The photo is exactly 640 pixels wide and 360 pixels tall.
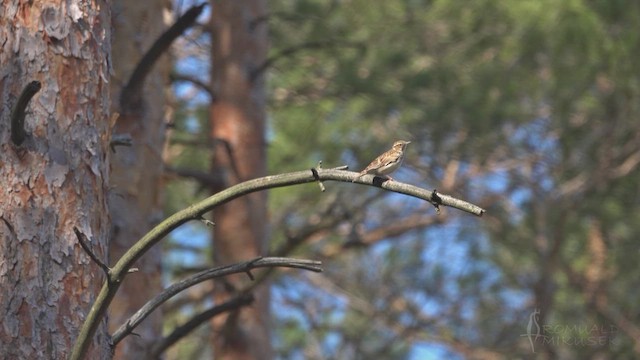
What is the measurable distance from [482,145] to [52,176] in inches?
302

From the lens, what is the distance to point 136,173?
183 inches

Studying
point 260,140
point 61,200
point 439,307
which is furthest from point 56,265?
point 439,307

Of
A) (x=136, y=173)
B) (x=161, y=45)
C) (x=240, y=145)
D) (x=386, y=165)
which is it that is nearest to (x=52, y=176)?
(x=386, y=165)

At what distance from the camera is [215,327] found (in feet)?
22.2

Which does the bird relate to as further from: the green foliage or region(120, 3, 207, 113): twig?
the green foliage

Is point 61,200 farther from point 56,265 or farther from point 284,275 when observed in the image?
point 284,275

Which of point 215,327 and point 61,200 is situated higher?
point 215,327

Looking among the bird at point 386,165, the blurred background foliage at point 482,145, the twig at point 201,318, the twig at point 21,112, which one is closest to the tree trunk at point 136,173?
the twig at point 201,318

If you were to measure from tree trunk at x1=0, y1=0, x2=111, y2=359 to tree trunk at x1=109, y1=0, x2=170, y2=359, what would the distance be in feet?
5.98

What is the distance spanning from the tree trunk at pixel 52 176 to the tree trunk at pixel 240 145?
139 inches

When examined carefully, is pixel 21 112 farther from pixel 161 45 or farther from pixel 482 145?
pixel 482 145

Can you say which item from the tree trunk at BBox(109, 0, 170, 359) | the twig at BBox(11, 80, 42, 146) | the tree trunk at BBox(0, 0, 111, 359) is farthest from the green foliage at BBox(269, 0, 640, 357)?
the twig at BBox(11, 80, 42, 146)

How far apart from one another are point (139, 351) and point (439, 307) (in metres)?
7.84

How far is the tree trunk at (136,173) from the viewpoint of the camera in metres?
4.49
